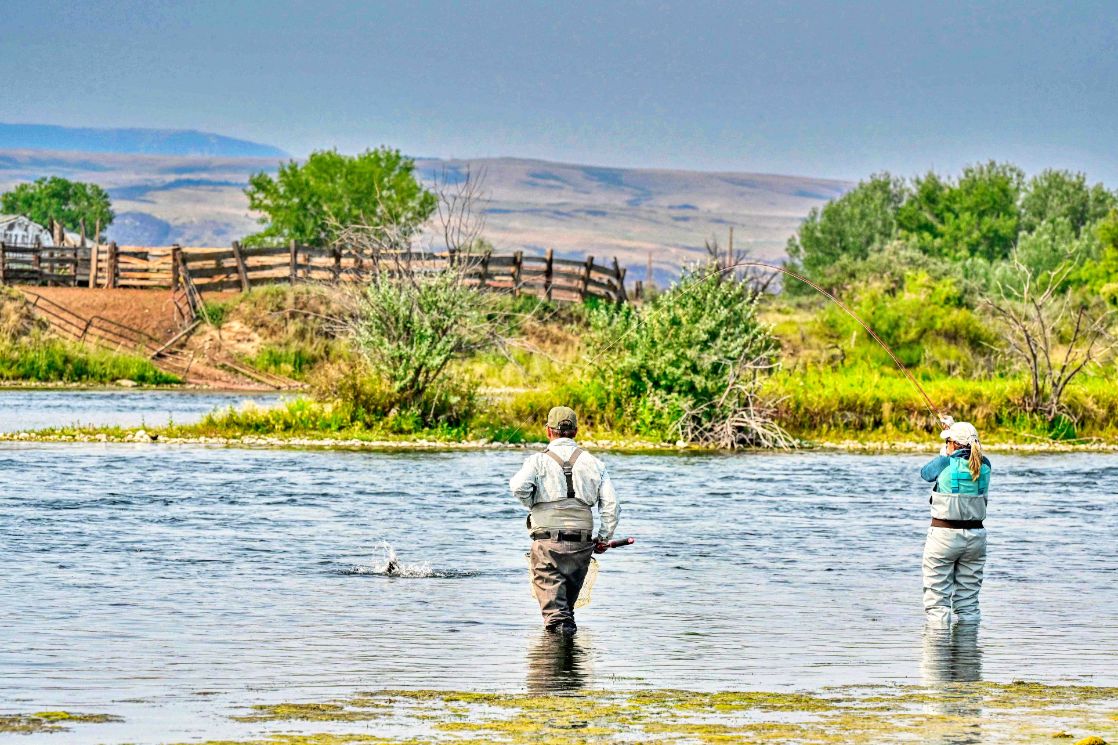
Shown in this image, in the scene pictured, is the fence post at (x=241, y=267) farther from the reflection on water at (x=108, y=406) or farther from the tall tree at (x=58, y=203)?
the tall tree at (x=58, y=203)

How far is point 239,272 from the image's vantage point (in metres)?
57.4

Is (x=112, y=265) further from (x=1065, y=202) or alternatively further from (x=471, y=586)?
(x=1065, y=202)

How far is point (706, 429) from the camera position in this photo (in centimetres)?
3241

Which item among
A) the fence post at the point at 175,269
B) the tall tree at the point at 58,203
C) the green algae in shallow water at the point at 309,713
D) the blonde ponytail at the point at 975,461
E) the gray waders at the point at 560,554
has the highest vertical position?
the tall tree at the point at 58,203

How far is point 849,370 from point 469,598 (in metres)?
25.7

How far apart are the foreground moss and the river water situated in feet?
1.37

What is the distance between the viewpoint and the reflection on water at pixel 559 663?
10.7 metres

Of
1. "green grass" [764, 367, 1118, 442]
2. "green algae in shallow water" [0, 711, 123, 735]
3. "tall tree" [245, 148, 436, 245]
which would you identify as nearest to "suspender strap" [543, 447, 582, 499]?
"green algae in shallow water" [0, 711, 123, 735]

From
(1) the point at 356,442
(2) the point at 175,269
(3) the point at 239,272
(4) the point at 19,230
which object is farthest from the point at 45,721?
(4) the point at 19,230

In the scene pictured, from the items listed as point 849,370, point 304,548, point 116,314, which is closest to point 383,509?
point 304,548

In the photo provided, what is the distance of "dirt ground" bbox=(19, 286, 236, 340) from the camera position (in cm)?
5522

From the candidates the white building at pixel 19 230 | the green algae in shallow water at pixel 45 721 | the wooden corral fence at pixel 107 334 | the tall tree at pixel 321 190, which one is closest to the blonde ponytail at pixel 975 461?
the green algae in shallow water at pixel 45 721

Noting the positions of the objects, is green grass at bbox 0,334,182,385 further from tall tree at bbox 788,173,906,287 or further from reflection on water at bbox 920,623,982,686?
tall tree at bbox 788,173,906,287

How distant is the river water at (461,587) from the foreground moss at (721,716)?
1.37 ft
